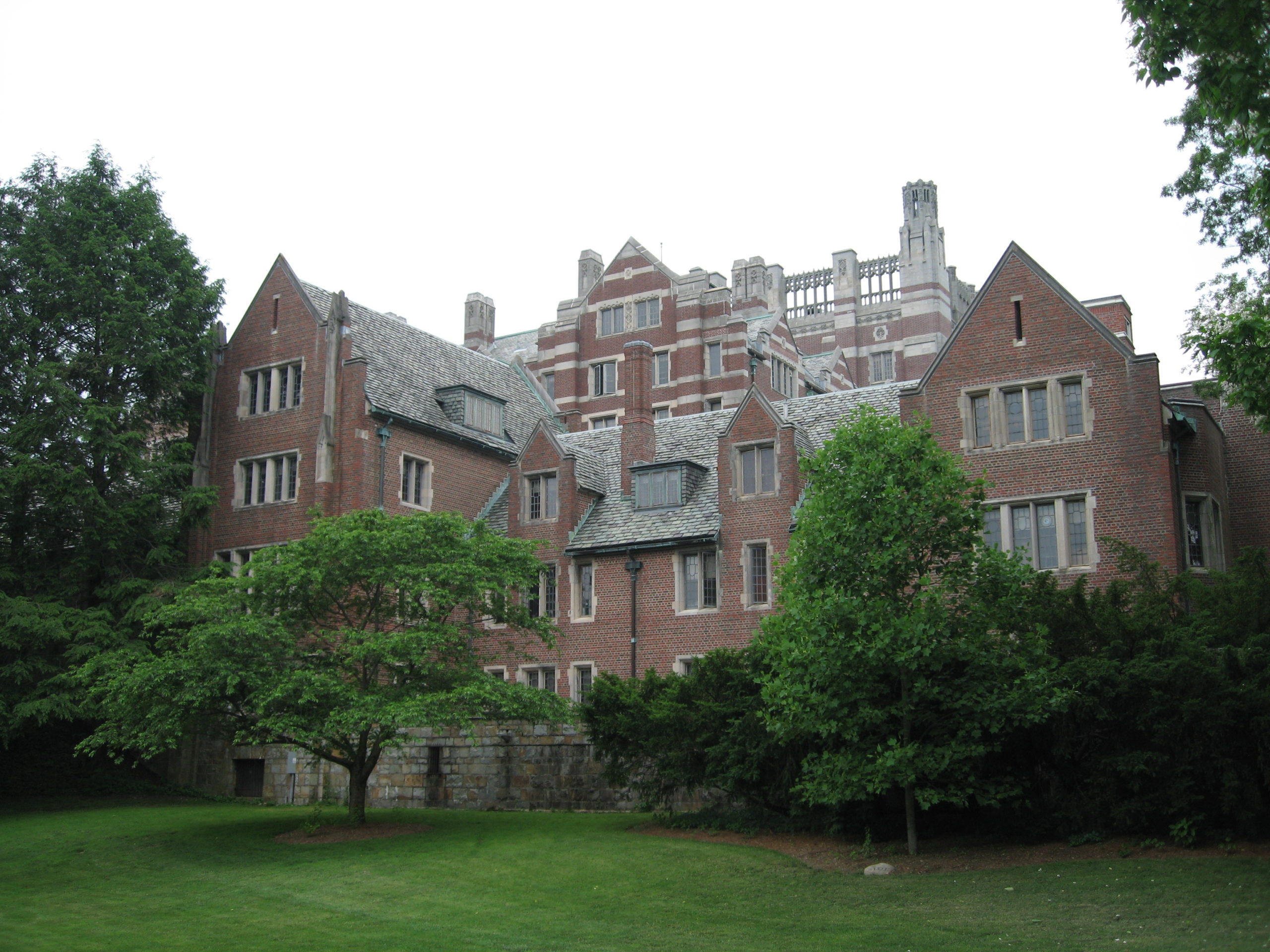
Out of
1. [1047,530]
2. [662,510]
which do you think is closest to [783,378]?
[662,510]

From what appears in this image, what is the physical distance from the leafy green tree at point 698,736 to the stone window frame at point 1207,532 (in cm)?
1117

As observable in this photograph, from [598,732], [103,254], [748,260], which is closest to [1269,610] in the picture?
[598,732]

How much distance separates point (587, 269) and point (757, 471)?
2987cm

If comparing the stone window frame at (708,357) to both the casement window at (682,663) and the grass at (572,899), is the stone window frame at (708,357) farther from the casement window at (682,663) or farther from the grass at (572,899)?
the grass at (572,899)

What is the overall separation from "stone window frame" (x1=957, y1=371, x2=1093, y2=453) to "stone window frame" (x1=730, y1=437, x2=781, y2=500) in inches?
221

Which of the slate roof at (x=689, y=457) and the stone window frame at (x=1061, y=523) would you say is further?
the slate roof at (x=689, y=457)

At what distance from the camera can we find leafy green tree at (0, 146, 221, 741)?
111ft

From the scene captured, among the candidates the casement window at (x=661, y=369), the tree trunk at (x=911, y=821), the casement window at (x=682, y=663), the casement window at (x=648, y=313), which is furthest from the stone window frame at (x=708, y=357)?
the tree trunk at (x=911, y=821)

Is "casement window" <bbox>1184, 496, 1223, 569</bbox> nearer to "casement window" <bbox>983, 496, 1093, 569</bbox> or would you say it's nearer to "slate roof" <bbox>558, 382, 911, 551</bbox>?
"casement window" <bbox>983, 496, 1093, 569</bbox>

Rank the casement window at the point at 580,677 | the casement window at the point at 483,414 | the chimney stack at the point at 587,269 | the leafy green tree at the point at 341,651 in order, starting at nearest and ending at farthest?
1. the leafy green tree at the point at 341,651
2. the casement window at the point at 580,677
3. the casement window at the point at 483,414
4. the chimney stack at the point at 587,269

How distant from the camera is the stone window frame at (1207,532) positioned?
95.1ft

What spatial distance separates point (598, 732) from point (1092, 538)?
38.6 feet

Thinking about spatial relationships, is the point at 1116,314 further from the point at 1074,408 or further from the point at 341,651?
the point at 341,651

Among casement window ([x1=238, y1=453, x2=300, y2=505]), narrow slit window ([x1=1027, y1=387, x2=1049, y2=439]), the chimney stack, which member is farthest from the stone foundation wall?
the chimney stack
